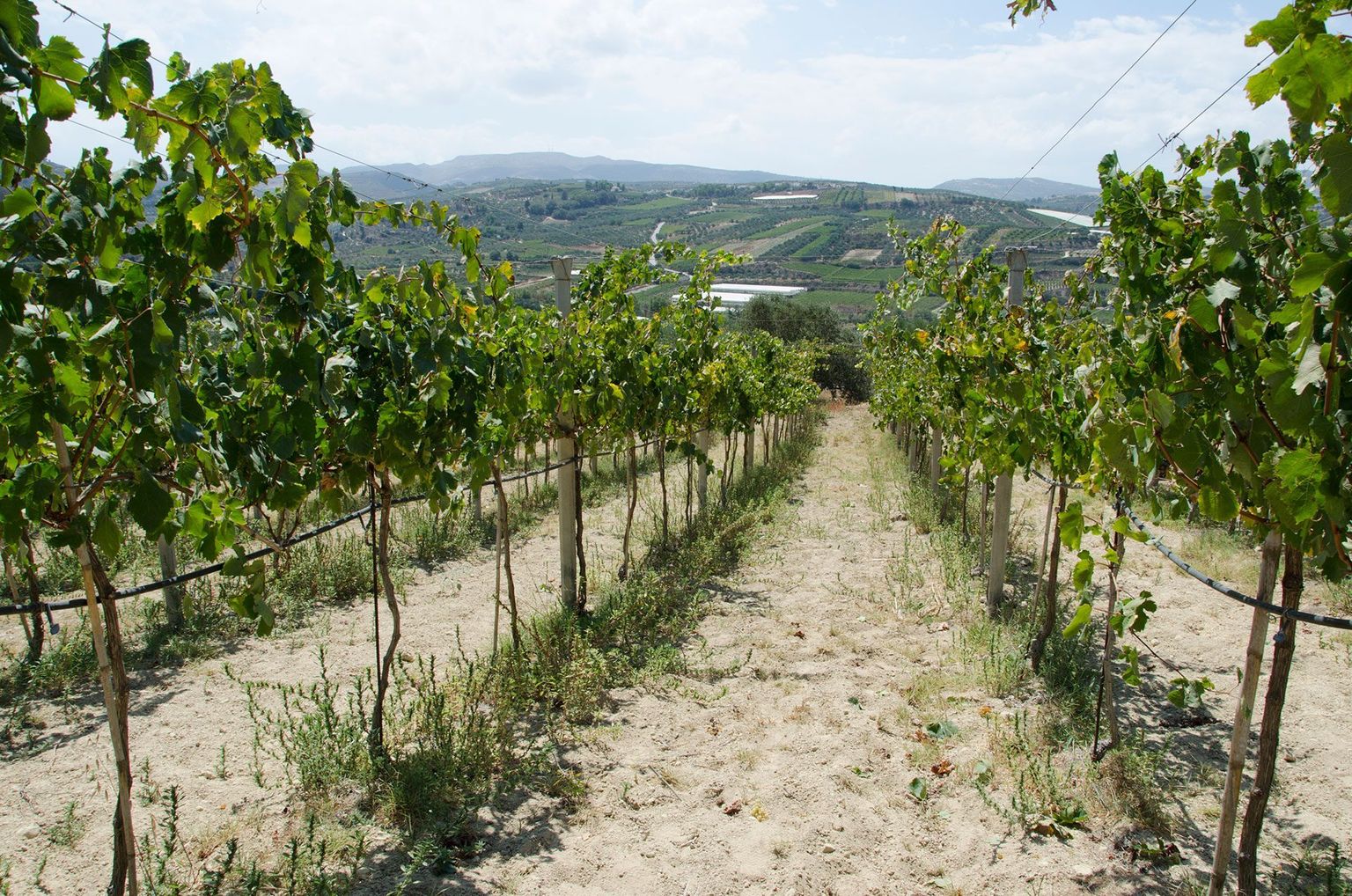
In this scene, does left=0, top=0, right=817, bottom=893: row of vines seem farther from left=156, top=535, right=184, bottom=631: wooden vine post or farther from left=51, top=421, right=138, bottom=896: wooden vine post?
left=156, top=535, right=184, bottom=631: wooden vine post

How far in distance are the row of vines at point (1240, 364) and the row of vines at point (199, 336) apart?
88.7 inches

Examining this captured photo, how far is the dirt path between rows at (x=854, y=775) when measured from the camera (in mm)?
3426

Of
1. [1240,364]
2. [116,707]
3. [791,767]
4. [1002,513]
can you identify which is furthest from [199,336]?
[1002,513]

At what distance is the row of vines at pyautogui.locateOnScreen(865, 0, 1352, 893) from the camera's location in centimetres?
134

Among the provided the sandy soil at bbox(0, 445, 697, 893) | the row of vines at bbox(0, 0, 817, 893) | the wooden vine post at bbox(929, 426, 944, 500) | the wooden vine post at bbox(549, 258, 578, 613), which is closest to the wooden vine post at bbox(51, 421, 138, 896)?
the row of vines at bbox(0, 0, 817, 893)

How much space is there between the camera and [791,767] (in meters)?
4.28

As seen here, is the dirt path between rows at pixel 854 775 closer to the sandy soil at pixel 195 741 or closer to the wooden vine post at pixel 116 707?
the wooden vine post at pixel 116 707

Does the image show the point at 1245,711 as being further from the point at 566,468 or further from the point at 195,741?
the point at 195,741

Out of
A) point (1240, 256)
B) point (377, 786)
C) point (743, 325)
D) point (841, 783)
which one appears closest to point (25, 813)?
point (377, 786)

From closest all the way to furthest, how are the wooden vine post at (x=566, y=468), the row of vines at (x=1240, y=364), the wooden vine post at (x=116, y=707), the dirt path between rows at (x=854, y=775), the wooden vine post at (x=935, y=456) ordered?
the row of vines at (x=1240, y=364)
the wooden vine post at (x=116, y=707)
the dirt path between rows at (x=854, y=775)
the wooden vine post at (x=566, y=468)
the wooden vine post at (x=935, y=456)

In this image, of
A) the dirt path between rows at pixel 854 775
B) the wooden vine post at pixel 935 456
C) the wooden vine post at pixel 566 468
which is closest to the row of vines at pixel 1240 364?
the dirt path between rows at pixel 854 775

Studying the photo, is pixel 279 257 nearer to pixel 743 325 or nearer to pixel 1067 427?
pixel 1067 427

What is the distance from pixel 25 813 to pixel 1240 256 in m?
5.41

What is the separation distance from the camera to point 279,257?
9.86 feet
